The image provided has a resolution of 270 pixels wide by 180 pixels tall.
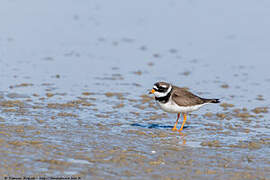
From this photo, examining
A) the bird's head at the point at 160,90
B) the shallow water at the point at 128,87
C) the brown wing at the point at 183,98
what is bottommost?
the shallow water at the point at 128,87

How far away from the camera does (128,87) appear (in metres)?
16.2

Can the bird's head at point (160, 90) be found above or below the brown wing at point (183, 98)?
above

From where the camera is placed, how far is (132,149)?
10.1 metres

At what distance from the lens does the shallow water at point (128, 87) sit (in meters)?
9.43

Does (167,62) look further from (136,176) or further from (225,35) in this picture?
(136,176)

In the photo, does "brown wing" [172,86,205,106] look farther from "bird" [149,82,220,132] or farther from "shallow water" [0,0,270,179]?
"shallow water" [0,0,270,179]

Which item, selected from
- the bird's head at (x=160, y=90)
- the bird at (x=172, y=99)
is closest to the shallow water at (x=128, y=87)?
the bird at (x=172, y=99)

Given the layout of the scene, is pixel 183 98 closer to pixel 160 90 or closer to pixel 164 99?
pixel 164 99

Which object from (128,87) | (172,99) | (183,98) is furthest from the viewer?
(128,87)

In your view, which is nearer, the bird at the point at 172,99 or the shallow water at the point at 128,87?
the shallow water at the point at 128,87

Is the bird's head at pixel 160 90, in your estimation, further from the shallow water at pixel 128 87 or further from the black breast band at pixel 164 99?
the shallow water at pixel 128 87

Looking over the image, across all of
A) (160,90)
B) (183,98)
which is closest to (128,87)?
(160,90)

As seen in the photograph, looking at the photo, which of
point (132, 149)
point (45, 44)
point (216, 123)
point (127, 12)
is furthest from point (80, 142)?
point (127, 12)

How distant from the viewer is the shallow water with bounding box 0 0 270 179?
9430mm
